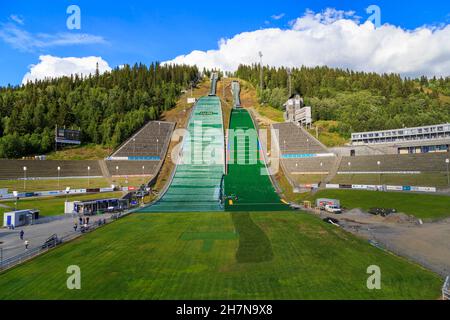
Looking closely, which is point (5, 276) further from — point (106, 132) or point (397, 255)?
point (106, 132)

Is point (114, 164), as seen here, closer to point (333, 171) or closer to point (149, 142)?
point (149, 142)

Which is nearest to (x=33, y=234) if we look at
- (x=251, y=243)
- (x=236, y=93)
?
(x=251, y=243)

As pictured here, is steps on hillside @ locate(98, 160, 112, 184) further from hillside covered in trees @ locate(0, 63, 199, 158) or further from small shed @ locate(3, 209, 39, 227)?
small shed @ locate(3, 209, 39, 227)

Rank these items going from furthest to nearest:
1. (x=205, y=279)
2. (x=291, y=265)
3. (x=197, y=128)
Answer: (x=197, y=128) < (x=291, y=265) < (x=205, y=279)

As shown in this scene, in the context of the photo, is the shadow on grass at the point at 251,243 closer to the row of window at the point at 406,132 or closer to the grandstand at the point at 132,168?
the grandstand at the point at 132,168
